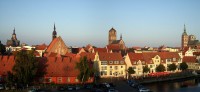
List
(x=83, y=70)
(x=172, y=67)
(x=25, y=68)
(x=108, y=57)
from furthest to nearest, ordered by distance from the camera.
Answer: (x=172, y=67) → (x=108, y=57) → (x=83, y=70) → (x=25, y=68)

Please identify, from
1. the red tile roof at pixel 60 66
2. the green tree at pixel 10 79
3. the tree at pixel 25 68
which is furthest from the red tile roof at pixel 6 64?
the green tree at pixel 10 79

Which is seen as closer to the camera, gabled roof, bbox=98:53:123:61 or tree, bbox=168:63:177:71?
gabled roof, bbox=98:53:123:61

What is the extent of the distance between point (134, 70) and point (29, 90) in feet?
109

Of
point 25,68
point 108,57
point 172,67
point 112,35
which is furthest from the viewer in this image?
point 112,35

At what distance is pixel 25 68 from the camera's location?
48.0 m

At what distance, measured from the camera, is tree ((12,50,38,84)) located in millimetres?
47719

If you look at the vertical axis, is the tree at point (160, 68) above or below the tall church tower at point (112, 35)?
below

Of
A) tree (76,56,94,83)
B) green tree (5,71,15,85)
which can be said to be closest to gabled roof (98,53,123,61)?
tree (76,56,94,83)

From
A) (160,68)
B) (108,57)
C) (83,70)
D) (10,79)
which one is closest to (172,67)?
(160,68)

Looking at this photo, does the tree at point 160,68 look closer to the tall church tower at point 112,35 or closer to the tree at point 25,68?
the tree at point 25,68

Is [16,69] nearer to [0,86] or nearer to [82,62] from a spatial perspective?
[0,86]

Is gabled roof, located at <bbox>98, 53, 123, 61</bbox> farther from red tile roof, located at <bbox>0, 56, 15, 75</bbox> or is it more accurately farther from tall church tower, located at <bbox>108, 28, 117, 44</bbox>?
tall church tower, located at <bbox>108, 28, 117, 44</bbox>

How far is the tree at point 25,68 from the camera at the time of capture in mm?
47719

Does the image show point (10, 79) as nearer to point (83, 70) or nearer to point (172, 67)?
point (83, 70)
